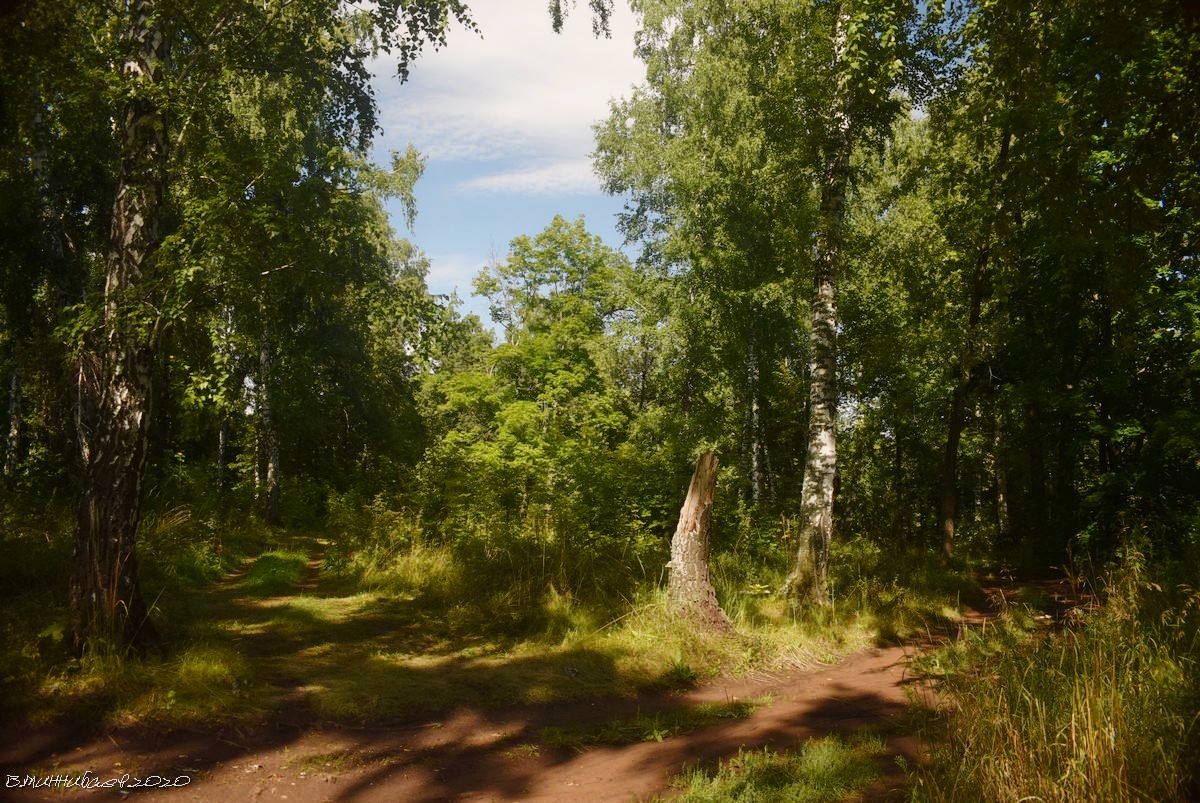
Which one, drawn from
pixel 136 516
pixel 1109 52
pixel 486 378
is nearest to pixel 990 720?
pixel 1109 52

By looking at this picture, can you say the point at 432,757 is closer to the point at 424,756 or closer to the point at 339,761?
the point at 424,756

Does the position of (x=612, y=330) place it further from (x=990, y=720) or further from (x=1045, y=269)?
(x=990, y=720)

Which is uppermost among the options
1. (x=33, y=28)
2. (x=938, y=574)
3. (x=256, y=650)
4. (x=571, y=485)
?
(x=33, y=28)

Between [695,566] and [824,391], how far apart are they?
3333mm

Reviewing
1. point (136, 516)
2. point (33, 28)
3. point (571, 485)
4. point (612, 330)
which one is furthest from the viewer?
point (612, 330)

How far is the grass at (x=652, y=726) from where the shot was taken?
5922mm

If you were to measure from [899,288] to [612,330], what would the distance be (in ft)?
35.5

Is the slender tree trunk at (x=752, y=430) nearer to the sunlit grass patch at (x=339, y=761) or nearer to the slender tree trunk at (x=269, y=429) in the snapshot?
the slender tree trunk at (x=269, y=429)

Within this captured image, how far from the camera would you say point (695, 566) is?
8.69 meters

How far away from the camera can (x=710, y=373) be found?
73.7 feet

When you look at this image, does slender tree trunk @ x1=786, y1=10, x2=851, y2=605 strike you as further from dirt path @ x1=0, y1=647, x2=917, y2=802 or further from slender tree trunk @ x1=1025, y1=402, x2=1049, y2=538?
slender tree trunk @ x1=1025, y1=402, x2=1049, y2=538

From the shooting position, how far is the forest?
499cm

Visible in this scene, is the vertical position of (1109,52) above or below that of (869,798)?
above

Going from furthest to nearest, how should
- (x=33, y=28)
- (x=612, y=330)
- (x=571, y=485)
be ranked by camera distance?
(x=612, y=330) < (x=571, y=485) < (x=33, y=28)
